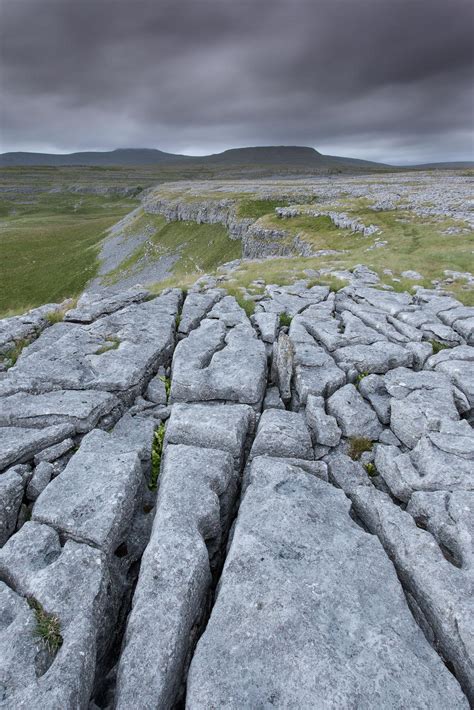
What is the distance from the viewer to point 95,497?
8328mm

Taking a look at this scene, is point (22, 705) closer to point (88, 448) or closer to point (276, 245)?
point (88, 448)

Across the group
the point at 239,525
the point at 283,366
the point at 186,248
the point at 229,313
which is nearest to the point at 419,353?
the point at 283,366

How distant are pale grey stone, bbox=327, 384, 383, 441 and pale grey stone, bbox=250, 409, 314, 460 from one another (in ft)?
4.59

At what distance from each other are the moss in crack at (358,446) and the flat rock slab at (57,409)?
7.68 m

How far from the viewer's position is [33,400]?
11.9m

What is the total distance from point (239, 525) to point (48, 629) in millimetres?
Answer: 3693

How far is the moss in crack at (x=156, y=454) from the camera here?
33.2 feet

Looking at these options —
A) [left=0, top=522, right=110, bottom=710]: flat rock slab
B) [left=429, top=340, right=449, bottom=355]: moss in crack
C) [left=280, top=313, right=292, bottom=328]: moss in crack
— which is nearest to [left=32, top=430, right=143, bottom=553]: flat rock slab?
[left=0, top=522, right=110, bottom=710]: flat rock slab

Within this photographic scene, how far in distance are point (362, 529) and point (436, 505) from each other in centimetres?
183

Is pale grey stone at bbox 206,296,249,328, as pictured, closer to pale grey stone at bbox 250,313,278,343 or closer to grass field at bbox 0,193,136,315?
pale grey stone at bbox 250,313,278,343

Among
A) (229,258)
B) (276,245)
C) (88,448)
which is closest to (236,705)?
(88,448)

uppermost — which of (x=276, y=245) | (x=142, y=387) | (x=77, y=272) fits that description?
(x=142, y=387)

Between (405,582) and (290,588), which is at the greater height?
(290,588)

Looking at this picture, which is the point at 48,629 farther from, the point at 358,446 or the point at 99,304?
the point at 99,304
